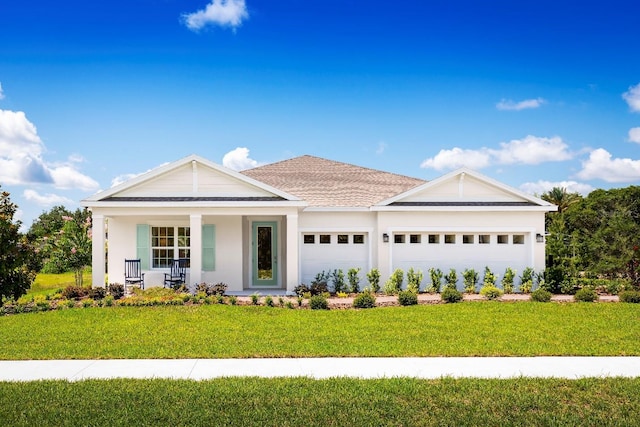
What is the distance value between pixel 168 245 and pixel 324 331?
9.83m

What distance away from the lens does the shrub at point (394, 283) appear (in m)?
17.9

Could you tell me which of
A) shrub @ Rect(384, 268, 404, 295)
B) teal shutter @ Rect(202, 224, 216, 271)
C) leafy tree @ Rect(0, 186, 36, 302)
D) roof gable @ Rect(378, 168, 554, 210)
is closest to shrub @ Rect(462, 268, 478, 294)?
shrub @ Rect(384, 268, 404, 295)

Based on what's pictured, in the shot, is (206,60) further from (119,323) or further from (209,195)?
(119,323)

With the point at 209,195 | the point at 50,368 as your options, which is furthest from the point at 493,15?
the point at 50,368

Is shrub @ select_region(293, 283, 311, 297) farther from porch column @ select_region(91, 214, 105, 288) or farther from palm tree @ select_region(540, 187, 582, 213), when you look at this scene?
palm tree @ select_region(540, 187, 582, 213)

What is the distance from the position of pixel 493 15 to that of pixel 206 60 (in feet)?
34.6

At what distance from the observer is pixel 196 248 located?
58.0ft

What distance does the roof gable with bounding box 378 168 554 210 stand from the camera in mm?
19250

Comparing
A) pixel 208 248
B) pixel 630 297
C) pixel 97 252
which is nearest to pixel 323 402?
pixel 208 248

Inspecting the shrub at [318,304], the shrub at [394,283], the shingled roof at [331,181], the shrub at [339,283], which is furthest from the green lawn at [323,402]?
the shingled roof at [331,181]

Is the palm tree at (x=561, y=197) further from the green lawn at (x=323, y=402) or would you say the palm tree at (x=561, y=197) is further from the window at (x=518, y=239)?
the green lawn at (x=323, y=402)

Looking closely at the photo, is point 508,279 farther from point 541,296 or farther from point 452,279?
point 541,296

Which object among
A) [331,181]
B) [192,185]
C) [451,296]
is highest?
[331,181]

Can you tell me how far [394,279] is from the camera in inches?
717
